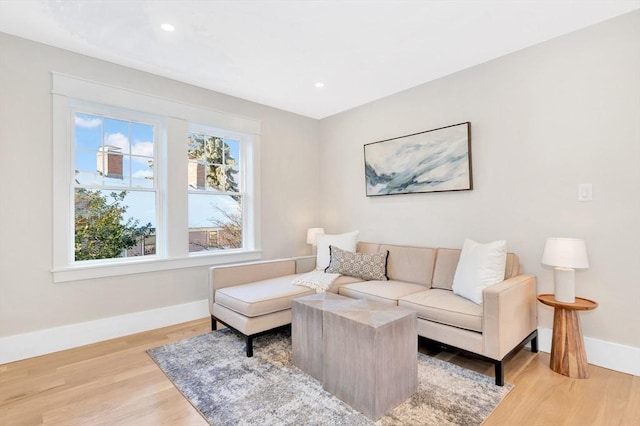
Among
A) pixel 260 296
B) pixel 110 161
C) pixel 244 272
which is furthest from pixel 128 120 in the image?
pixel 260 296

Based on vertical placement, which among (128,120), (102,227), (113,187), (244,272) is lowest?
(244,272)

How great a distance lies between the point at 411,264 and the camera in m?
3.17

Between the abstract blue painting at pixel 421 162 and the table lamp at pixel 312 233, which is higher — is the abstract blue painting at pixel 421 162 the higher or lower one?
the higher one

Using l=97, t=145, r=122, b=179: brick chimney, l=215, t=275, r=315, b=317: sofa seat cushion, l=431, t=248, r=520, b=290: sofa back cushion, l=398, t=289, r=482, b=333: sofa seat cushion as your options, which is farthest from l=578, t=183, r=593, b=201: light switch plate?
l=97, t=145, r=122, b=179: brick chimney

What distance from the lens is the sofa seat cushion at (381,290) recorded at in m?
2.66

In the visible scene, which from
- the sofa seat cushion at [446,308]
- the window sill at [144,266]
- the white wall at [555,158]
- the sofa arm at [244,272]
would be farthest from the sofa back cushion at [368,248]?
the window sill at [144,266]

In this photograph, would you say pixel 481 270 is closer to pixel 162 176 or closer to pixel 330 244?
pixel 330 244

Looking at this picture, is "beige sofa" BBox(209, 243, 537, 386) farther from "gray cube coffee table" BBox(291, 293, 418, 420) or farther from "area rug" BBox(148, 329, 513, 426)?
"gray cube coffee table" BBox(291, 293, 418, 420)

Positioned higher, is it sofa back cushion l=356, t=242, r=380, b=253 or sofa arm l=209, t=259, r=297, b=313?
sofa back cushion l=356, t=242, r=380, b=253

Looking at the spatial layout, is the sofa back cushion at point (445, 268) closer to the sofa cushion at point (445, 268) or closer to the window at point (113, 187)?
the sofa cushion at point (445, 268)

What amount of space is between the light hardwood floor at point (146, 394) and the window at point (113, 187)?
38.7 inches

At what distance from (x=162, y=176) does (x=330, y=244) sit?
6.37 ft

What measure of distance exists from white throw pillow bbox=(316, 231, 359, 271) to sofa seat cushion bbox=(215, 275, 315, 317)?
0.64 metres

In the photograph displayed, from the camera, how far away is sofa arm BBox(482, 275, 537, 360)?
201cm
